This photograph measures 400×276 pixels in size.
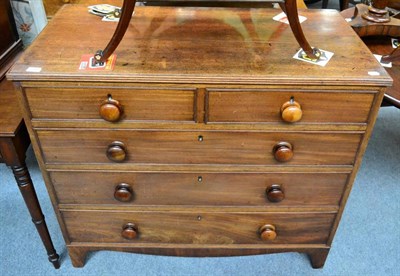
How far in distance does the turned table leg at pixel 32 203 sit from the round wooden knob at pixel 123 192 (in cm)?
29

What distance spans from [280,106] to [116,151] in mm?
460

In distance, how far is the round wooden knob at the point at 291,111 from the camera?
0.97 metres

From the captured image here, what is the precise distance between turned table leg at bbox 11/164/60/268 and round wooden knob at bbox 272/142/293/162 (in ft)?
2.50

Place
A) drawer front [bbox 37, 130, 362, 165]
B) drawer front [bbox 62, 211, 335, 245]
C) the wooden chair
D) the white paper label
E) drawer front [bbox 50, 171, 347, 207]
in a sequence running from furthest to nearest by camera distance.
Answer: the wooden chair
drawer front [bbox 62, 211, 335, 245]
drawer front [bbox 50, 171, 347, 207]
drawer front [bbox 37, 130, 362, 165]
the white paper label

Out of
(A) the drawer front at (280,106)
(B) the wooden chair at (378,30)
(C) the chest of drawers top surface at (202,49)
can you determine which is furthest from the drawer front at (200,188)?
(B) the wooden chair at (378,30)

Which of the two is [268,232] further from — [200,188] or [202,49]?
[202,49]

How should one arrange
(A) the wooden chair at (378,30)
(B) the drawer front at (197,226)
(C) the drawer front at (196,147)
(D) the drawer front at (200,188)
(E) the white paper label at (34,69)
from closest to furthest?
1. (E) the white paper label at (34,69)
2. (C) the drawer front at (196,147)
3. (D) the drawer front at (200,188)
4. (B) the drawer front at (197,226)
5. (A) the wooden chair at (378,30)

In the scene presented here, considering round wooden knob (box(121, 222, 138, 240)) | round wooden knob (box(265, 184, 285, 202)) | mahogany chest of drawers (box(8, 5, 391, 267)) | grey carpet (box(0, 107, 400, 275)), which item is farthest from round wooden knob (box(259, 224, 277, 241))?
round wooden knob (box(121, 222, 138, 240))

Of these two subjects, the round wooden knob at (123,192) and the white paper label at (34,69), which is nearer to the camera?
the white paper label at (34,69)

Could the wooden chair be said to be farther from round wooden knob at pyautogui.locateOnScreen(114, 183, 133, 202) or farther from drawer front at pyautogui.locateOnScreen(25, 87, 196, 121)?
round wooden knob at pyautogui.locateOnScreen(114, 183, 133, 202)

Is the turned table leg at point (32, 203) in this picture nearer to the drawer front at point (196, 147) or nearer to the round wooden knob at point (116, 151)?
the drawer front at point (196, 147)

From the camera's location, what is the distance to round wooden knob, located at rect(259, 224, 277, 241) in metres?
1.28

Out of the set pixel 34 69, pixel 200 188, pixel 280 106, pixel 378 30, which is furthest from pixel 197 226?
pixel 378 30

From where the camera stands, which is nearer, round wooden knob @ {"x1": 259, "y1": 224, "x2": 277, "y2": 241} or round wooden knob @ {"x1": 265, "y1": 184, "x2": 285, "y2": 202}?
round wooden knob @ {"x1": 265, "y1": 184, "x2": 285, "y2": 202}
